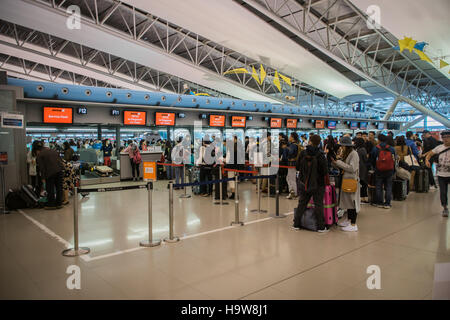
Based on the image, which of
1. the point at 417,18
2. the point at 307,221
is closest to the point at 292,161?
the point at 307,221

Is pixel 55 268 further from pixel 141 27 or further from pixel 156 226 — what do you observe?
pixel 141 27

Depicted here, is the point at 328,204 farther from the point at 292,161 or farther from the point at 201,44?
the point at 201,44

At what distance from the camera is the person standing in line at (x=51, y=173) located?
6.54 m

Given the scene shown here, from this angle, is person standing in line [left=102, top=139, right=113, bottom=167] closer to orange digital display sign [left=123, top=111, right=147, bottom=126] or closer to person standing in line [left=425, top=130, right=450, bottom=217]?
orange digital display sign [left=123, top=111, right=147, bottom=126]

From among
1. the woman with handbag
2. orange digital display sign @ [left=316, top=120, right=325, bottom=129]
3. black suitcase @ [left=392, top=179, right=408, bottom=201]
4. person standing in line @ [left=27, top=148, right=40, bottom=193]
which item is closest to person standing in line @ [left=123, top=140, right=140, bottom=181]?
person standing in line @ [left=27, top=148, right=40, bottom=193]

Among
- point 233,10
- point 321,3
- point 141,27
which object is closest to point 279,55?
point 321,3

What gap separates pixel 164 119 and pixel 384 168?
24.5 ft

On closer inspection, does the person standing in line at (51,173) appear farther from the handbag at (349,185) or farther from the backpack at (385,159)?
the backpack at (385,159)

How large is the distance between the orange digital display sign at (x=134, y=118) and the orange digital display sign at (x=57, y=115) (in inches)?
67.5

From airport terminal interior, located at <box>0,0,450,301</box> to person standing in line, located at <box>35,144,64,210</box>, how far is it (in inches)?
1.1

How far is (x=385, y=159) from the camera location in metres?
6.34

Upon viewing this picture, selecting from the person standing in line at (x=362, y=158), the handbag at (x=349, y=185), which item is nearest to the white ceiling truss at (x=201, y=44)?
the person standing in line at (x=362, y=158)

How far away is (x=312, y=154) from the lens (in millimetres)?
4801

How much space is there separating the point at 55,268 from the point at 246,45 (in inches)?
531
